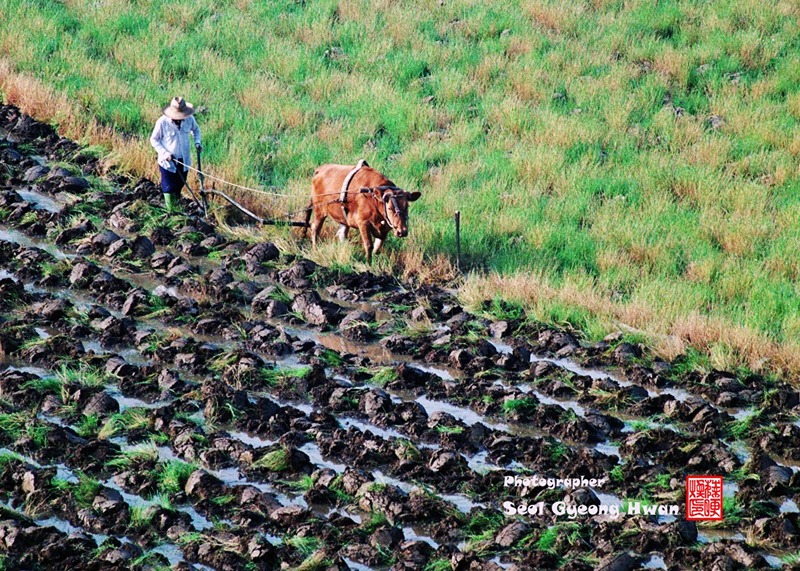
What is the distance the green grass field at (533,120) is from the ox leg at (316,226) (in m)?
0.94

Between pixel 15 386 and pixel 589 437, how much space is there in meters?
4.51

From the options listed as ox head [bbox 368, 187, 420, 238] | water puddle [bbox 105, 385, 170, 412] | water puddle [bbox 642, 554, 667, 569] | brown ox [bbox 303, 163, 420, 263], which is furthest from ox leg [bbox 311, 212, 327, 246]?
water puddle [bbox 642, 554, 667, 569]

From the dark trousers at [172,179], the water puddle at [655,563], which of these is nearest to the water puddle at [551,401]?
the water puddle at [655,563]

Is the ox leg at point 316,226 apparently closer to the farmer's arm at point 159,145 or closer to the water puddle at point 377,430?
the farmer's arm at point 159,145

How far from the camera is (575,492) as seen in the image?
831cm

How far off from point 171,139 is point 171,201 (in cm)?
82

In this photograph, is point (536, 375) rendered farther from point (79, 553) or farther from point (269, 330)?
point (79, 553)

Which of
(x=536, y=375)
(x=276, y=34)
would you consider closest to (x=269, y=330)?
(x=536, y=375)

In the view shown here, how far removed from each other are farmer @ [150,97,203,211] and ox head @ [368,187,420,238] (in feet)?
8.45

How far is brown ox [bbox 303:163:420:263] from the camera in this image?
12.5 meters

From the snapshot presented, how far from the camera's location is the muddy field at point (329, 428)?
7.80 m

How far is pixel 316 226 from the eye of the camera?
13617mm

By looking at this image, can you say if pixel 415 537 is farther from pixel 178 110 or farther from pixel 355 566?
pixel 178 110

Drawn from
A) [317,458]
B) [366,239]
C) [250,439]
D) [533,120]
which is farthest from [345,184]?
[533,120]
